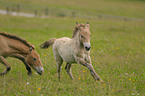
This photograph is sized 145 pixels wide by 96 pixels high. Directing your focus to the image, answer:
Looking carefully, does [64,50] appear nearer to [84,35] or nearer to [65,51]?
[65,51]

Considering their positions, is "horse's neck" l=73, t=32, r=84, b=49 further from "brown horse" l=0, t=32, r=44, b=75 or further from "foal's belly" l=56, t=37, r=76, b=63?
"brown horse" l=0, t=32, r=44, b=75

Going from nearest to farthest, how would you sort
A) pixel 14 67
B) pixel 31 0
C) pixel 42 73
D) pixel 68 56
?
pixel 68 56 < pixel 42 73 < pixel 14 67 < pixel 31 0

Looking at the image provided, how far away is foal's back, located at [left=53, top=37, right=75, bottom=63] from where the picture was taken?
20.8 ft

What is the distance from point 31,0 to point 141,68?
47.3m

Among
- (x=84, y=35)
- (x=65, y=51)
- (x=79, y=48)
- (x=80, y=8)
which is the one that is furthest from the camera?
(x=80, y=8)

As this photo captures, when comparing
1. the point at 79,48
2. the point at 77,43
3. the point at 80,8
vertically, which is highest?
the point at 77,43

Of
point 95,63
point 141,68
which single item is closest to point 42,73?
point 95,63

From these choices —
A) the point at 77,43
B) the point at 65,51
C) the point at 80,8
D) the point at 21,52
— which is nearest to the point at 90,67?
the point at 77,43

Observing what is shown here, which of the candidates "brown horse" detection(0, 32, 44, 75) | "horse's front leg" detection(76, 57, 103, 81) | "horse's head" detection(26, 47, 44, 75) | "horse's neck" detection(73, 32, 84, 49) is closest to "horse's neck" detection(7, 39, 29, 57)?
"brown horse" detection(0, 32, 44, 75)

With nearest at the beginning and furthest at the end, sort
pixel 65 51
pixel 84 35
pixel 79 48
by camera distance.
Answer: pixel 84 35
pixel 79 48
pixel 65 51

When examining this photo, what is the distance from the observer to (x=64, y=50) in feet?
21.4

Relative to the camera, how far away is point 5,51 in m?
6.72

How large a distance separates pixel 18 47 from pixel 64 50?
157 centimetres

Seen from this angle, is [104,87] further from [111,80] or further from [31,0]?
[31,0]
